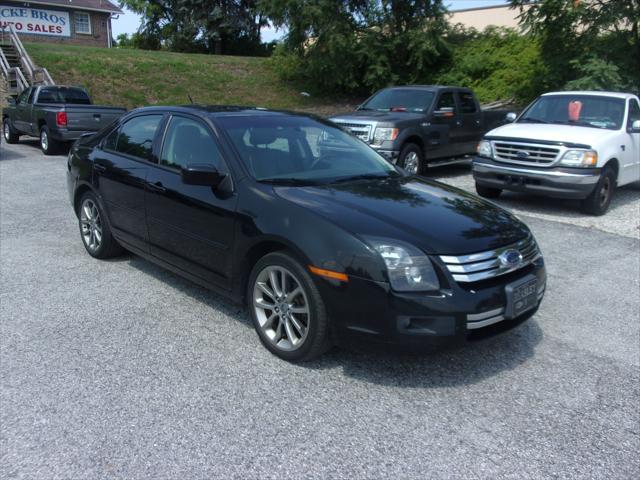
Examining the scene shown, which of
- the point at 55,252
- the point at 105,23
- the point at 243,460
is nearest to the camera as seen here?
the point at 243,460

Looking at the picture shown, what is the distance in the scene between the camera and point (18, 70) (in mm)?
22109

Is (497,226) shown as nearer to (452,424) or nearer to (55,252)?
(452,424)

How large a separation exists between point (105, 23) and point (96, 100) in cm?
2251

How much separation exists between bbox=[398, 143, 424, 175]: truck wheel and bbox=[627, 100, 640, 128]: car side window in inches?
140

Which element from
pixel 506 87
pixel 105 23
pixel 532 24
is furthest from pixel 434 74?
pixel 105 23

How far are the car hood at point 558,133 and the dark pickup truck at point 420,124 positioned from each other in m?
1.87

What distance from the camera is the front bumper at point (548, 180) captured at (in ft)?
27.7

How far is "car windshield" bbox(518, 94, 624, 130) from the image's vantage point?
952 centimetres

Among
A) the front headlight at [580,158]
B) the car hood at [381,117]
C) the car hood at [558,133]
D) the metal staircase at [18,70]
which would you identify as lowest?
the front headlight at [580,158]

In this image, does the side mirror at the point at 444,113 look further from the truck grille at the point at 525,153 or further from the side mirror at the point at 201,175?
the side mirror at the point at 201,175

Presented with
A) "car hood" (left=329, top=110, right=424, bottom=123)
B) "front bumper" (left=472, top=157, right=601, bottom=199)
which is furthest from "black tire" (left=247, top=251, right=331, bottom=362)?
"car hood" (left=329, top=110, right=424, bottom=123)

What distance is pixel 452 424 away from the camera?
329 cm

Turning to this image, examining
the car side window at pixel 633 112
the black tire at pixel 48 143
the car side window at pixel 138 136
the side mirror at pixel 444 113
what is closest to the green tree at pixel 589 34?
the side mirror at pixel 444 113

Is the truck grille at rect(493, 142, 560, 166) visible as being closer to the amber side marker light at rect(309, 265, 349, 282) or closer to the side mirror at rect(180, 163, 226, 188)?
the side mirror at rect(180, 163, 226, 188)
